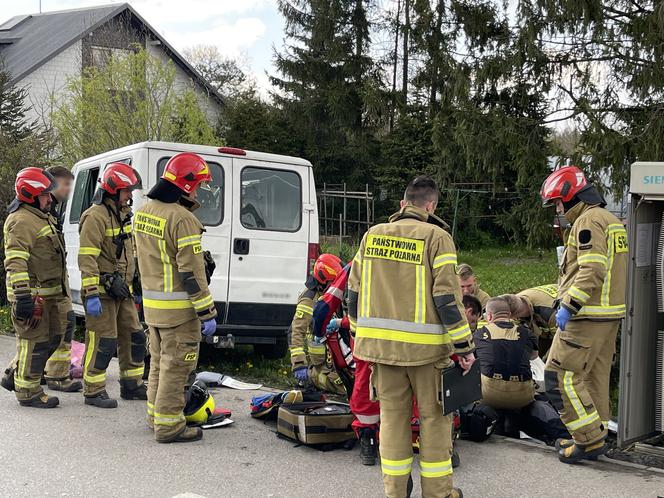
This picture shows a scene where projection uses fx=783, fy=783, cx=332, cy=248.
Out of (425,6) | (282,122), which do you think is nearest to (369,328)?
(425,6)

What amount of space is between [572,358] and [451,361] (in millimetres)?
1353

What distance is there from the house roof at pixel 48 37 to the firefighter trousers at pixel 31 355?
24257 millimetres

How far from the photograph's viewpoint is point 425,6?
13.7 meters

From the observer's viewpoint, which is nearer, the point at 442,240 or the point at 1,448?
the point at 442,240

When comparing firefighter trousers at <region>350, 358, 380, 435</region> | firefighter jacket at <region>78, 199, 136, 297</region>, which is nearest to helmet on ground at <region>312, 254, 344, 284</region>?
firefighter trousers at <region>350, 358, 380, 435</region>

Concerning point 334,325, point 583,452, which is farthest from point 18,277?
point 583,452

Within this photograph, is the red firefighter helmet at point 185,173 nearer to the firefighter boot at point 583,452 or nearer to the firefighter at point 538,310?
the firefighter at point 538,310

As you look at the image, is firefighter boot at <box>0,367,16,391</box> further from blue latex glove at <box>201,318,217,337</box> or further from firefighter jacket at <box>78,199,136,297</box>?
blue latex glove at <box>201,318,217,337</box>

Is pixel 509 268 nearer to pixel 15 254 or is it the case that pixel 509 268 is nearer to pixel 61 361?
pixel 61 361

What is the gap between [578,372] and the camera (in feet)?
17.7

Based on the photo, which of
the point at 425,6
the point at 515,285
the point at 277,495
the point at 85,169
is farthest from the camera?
the point at 515,285

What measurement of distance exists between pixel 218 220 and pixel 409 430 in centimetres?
417

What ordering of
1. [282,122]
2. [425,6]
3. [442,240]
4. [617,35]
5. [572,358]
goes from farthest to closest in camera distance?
[282,122] < [425,6] < [617,35] < [572,358] < [442,240]

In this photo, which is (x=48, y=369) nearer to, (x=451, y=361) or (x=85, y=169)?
(x=85, y=169)
